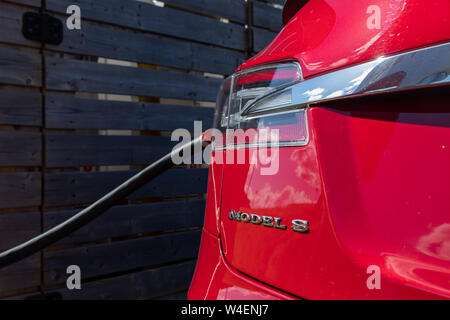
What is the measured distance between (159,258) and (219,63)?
1812 millimetres

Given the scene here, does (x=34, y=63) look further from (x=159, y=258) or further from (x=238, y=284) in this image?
(x=238, y=284)

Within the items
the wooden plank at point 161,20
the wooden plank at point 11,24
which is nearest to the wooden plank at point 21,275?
the wooden plank at point 11,24

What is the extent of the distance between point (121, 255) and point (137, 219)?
30cm

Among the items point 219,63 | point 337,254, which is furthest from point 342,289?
point 219,63

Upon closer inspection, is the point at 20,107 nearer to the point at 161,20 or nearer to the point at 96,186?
the point at 96,186

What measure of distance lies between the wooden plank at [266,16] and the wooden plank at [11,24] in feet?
6.75

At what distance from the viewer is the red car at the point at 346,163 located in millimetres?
676

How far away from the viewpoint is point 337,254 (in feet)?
2.44

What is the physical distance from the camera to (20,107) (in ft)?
8.11

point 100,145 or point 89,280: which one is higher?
point 100,145

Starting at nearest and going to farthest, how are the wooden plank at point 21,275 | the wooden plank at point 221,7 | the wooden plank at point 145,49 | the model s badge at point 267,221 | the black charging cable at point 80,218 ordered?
the model s badge at point 267,221
the black charging cable at point 80,218
the wooden plank at point 21,275
the wooden plank at point 145,49
the wooden plank at point 221,7

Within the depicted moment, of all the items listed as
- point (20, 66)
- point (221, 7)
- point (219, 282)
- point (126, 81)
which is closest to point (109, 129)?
point (126, 81)

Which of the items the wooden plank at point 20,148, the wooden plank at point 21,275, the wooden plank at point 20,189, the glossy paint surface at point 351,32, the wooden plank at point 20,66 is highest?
the wooden plank at point 20,66

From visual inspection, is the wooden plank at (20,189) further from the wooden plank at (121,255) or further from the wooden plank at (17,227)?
the wooden plank at (121,255)
